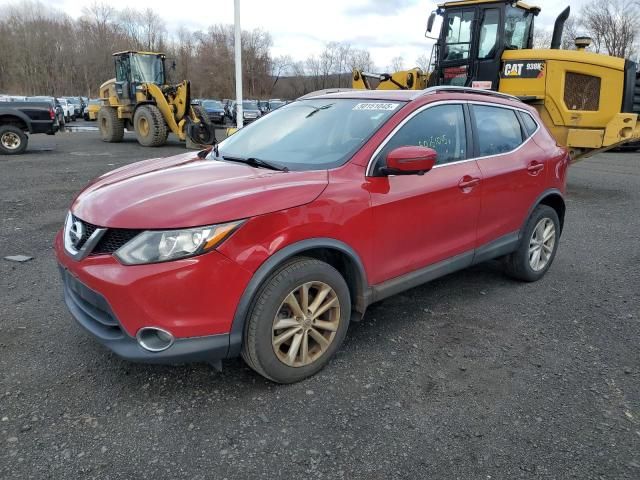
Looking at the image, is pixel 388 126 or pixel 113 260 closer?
pixel 113 260

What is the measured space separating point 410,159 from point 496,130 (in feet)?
5.10

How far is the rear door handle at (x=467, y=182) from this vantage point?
3.65 metres

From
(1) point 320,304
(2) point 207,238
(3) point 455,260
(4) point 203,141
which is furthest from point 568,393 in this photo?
(4) point 203,141

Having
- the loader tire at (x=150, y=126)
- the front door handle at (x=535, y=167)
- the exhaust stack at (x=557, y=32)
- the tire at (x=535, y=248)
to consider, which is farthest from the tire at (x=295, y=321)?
Result: the loader tire at (x=150, y=126)

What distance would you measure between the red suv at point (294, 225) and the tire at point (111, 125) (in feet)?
55.3

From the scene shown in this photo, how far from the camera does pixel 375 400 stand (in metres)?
2.79

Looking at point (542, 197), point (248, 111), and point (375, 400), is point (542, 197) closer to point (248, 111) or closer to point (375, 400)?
point (375, 400)

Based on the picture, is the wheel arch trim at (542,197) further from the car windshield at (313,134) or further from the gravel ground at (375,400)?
the car windshield at (313,134)

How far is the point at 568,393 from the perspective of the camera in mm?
2893

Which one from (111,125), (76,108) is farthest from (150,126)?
(76,108)

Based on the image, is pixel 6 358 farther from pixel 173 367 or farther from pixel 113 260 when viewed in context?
pixel 113 260

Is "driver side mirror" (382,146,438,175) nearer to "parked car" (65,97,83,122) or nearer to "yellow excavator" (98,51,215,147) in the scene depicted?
"yellow excavator" (98,51,215,147)

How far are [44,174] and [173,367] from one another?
9.48 metres

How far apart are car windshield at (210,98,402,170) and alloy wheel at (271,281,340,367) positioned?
80cm
